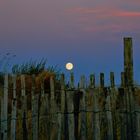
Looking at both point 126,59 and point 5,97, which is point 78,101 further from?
point 5,97

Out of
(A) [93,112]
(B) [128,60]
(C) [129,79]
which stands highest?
(B) [128,60]

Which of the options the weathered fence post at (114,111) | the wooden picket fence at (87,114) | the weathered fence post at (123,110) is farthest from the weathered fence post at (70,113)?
the weathered fence post at (114,111)

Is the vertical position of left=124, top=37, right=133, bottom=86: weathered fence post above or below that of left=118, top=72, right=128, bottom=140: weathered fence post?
above

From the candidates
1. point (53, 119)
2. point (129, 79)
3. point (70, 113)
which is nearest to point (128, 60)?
point (129, 79)

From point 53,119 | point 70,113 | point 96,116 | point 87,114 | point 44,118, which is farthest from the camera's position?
point 44,118

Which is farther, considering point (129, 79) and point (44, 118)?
point (44, 118)

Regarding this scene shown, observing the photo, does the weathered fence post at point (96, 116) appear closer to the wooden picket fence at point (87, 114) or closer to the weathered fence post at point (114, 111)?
the wooden picket fence at point (87, 114)

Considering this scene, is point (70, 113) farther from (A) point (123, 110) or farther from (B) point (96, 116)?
(A) point (123, 110)

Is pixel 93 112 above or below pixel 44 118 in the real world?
above

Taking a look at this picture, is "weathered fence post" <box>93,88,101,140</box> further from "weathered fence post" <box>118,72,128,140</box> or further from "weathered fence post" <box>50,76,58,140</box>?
"weathered fence post" <box>50,76,58,140</box>

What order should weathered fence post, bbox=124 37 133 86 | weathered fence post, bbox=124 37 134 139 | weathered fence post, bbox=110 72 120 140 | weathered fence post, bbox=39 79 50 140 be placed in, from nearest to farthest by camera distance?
weathered fence post, bbox=124 37 134 139 < weathered fence post, bbox=124 37 133 86 < weathered fence post, bbox=110 72 120 140 < weathered fence post, bbox=39 79 50 140

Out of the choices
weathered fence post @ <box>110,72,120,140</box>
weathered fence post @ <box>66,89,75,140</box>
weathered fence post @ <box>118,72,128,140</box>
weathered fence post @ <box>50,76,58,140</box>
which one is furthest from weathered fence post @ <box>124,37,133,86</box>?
weathered fence post @ <box>50,76,58,140</box>

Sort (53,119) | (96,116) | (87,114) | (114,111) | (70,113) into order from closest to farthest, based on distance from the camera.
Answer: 1. (96,116)
2. (70,113)
3. (87,114)
4. (53,119)
5. (114,111)

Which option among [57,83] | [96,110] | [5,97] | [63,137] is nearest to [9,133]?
[5,97]
